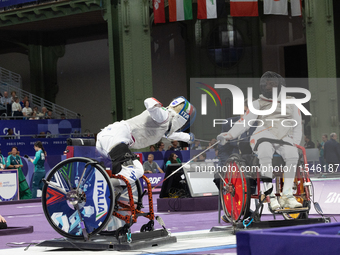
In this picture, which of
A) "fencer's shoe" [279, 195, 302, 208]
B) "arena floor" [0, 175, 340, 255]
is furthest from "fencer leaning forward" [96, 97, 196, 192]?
"fencer's shoe" [279, 195, 302, 208]

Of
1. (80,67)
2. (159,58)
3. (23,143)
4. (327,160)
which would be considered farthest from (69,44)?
(327,160)

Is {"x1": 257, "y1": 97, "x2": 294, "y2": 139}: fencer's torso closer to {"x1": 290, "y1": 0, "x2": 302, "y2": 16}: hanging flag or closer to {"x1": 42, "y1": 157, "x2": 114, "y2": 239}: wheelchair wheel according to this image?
{"x1": 42, "y1": 157, "x2": 114, "y2": 239}: wheelchair wheel

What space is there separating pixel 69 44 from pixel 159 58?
5.21 m

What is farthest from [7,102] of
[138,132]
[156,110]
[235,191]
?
[156,110]

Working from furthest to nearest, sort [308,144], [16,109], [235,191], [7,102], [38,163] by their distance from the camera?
[7,102] → [16,109] → [308,144] → [38,163] → [235,191]

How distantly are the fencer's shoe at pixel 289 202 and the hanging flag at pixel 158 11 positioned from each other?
17.0 m

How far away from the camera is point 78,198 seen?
5367 millimetres

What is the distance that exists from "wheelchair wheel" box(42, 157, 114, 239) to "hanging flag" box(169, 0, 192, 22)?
17.5m

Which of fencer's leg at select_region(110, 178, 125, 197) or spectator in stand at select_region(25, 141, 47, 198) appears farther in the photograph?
spectator in stand at select_region(25, 141, 47, 198)

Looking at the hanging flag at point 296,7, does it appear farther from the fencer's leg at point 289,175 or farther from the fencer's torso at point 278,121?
the fencer's leg at point 289,175

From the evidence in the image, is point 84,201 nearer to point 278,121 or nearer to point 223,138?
point 223,138

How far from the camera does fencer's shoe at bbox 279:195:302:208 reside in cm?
657

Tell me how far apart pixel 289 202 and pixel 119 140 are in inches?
90.0

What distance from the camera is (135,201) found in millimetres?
5902
